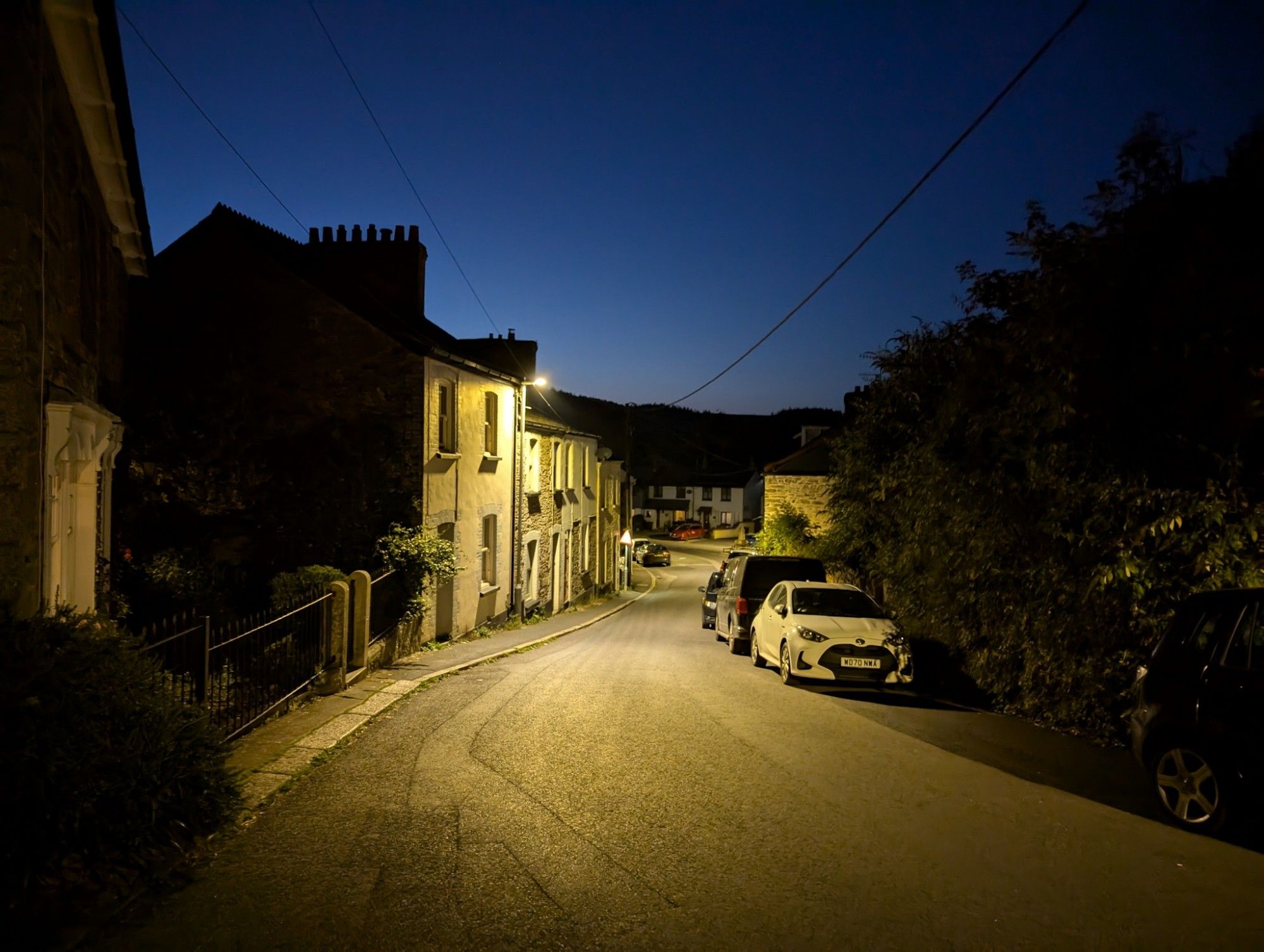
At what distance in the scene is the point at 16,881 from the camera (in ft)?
14.7

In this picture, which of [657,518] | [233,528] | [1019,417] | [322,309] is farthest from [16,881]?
[657,518]

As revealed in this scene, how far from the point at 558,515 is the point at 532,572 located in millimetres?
3474

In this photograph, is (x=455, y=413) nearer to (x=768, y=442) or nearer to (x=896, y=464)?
(x=896, y=464)

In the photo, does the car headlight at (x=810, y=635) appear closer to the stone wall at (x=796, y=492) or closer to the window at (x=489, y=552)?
the window at (x=489, y=552)

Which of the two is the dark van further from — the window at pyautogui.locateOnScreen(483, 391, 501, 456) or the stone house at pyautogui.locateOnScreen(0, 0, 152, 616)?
the stone house at pyautogui.locateOnScreen(0, 0, 152, 616)

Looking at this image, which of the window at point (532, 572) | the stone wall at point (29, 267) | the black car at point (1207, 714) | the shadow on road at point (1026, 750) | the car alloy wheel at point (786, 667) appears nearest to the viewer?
the black car at point (1207, 714)

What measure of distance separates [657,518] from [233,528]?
83.8m

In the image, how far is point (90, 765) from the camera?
4.90 metres

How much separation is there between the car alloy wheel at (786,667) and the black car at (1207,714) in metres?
5.93

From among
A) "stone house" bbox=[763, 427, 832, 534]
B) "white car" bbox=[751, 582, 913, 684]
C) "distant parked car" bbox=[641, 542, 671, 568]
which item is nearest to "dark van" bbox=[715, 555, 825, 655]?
"white car" bbox=[751, 582, 913, 684]

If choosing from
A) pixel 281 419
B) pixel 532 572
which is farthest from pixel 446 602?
pixel 532 572

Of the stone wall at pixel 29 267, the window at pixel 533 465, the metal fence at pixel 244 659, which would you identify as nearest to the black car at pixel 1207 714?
the metal fence at pixel 244 659

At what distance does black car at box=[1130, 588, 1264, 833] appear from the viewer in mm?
5402

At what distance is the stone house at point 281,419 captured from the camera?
1536 cm
